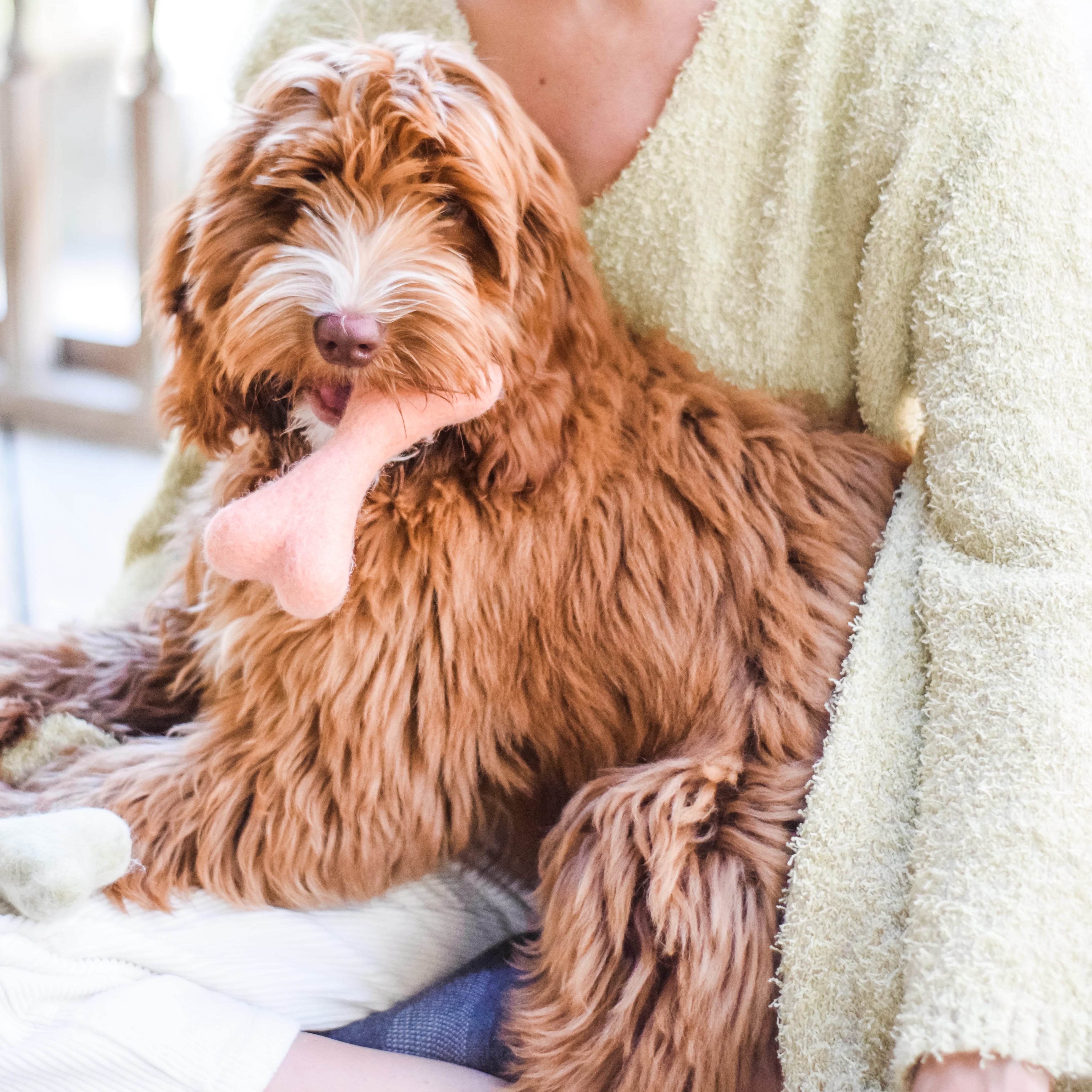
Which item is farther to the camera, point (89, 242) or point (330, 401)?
point (89, 242)

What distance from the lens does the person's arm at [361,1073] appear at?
35.9 inches

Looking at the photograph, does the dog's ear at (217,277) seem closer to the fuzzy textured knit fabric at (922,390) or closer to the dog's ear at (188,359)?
the dog's ear at (188,359)

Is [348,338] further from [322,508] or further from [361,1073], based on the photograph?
[361,1073]

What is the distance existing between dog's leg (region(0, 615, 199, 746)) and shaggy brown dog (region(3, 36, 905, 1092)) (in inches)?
3.2

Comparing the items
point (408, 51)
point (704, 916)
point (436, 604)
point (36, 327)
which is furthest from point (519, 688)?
point (36, 327)

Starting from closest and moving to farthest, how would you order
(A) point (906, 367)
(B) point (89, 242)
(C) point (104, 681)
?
(A) point (906, 367)
(C) point (104, 681)
(B) point (89, 242)

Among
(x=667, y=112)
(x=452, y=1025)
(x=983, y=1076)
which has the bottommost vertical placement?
(x=452, y=1025)

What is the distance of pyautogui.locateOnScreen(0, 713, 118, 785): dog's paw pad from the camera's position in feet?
3.60

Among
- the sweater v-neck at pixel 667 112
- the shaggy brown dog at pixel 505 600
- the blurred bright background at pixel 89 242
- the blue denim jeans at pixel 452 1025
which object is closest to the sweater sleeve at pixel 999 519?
the shaggy brown dog at pixel 505 600

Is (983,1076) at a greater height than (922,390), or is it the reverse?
(922,390)

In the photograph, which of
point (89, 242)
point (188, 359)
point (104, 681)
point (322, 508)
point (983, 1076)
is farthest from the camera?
point (89, 242)

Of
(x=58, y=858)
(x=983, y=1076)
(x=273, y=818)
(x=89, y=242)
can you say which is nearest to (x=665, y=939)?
(x=983, y=1076)

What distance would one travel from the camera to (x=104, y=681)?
3.90ft

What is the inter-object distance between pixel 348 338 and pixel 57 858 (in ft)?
1.59
